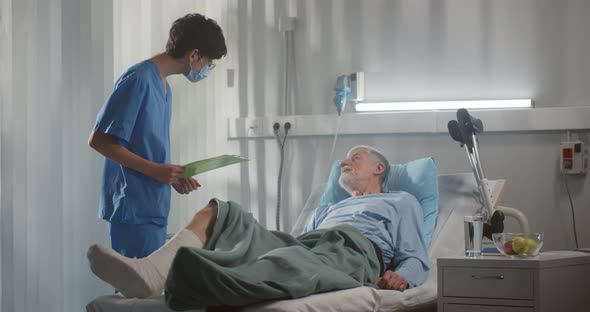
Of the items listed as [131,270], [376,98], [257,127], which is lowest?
[131,270]

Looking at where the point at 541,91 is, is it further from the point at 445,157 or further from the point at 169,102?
the point at 169,102

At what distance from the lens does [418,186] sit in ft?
11.1

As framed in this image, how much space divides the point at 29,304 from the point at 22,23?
1111 mm

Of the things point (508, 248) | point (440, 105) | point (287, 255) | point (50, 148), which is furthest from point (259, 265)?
point (440, 105)

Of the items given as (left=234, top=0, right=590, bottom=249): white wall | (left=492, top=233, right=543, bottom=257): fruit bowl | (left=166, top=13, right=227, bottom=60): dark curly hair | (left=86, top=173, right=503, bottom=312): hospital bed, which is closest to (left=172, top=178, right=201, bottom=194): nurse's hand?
(left=166, top=13, right=227, bottom=60): dark curly hair

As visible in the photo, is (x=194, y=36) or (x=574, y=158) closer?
(x=194, y=36)

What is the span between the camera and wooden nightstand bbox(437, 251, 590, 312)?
246cm

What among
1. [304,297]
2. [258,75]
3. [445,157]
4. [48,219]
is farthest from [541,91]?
[48,219]

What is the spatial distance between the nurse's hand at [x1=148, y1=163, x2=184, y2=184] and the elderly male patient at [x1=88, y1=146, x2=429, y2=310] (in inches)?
9.2

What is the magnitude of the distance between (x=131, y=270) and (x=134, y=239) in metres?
0.64

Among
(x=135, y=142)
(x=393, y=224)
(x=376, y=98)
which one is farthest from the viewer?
(x=376, y=98)

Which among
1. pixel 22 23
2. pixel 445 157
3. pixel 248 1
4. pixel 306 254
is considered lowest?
pixel 306 254

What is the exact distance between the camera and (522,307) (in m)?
2.46

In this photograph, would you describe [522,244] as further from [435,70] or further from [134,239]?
[435,70]
